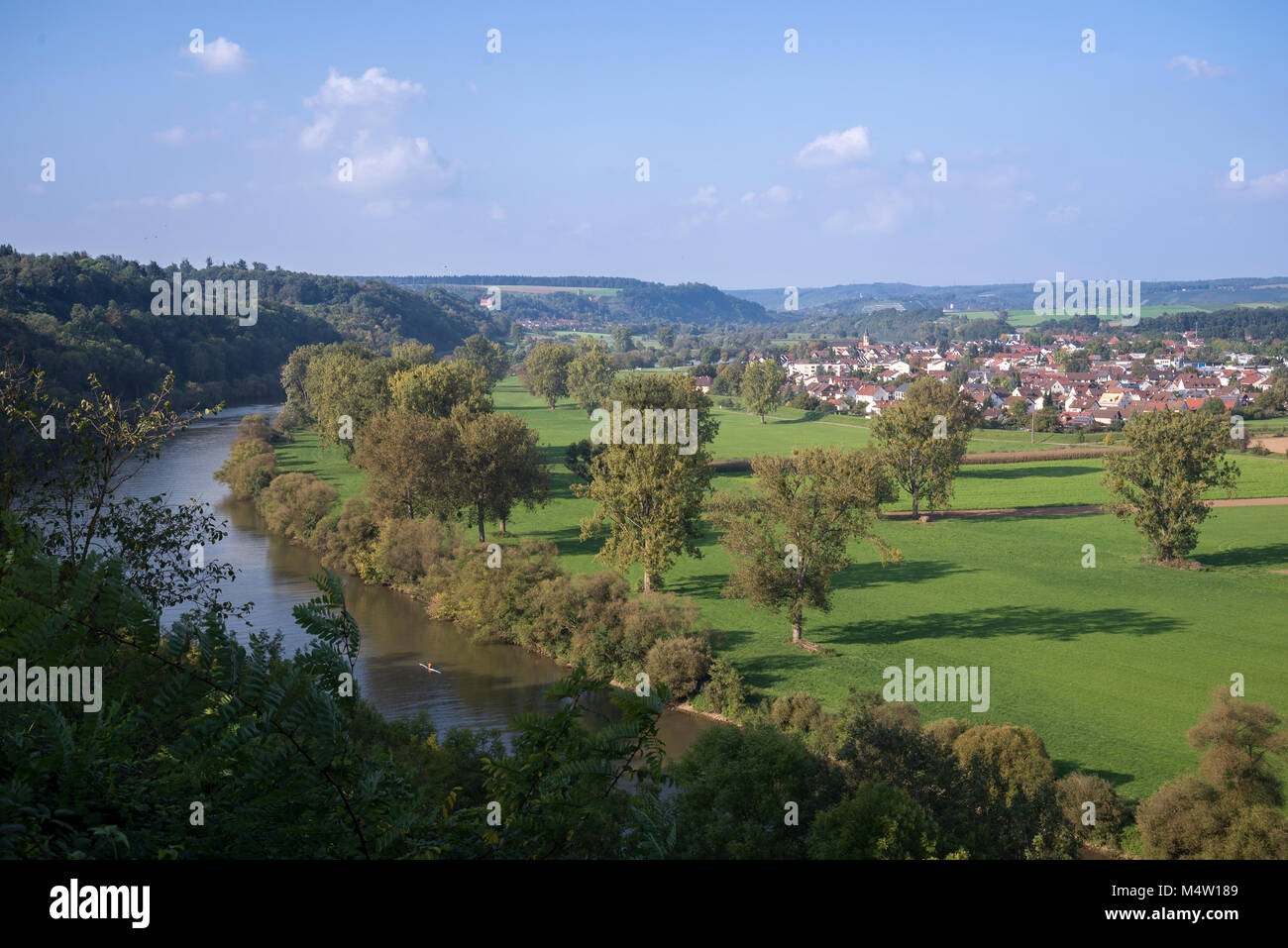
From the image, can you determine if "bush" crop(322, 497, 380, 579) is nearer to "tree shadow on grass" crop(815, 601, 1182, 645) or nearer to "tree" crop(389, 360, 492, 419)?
"tree" crop(389, 360, 492, 419)

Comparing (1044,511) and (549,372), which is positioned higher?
(549,372)

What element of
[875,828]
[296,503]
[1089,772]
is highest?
[296,503]

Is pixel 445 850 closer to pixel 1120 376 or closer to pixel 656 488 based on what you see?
pixel 656 488

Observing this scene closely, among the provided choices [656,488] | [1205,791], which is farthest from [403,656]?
[1205,791]

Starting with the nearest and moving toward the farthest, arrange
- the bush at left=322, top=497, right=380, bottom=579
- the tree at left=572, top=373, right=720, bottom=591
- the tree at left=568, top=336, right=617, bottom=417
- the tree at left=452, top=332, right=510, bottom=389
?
the tree at left=572, top=373, right=720, bottom=591
the bush at left=322, top=497, right=380, bottom=579
the tree at left=568, top=336, right=617, bottom=417
the tree at left=452, top=332, right=510, bottom=389

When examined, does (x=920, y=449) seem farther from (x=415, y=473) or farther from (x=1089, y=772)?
(x=1089, y=772)

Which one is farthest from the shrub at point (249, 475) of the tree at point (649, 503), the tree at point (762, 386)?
Result: the tree at point (762, 386)

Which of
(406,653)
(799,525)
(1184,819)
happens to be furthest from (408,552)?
(1184,819)

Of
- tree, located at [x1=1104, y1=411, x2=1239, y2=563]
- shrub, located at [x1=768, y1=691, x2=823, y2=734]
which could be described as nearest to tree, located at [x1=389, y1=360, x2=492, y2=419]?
shrub, located at [x1=768, y1=691, x2=823, y2=734]
